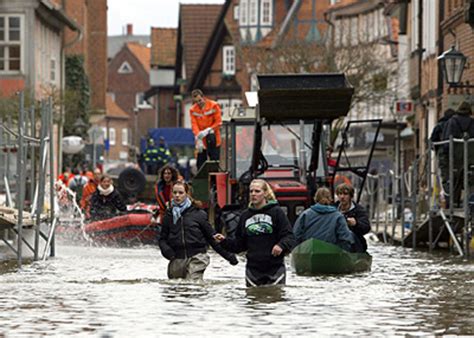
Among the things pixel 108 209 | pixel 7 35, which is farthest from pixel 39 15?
pixel 108 209

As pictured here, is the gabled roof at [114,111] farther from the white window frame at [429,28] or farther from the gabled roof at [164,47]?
the white window frame at [429,28]

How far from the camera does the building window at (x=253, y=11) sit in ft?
321

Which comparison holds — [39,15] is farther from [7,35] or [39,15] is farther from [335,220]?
[335,220]

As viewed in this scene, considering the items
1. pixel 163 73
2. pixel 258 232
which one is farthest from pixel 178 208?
pixel 163 73

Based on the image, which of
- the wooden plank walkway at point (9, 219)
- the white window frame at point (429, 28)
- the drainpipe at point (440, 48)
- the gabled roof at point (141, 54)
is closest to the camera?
the wooden plank walkway at point (9, 219)

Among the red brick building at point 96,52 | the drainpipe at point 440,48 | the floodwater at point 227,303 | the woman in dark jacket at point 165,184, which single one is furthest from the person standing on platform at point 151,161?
the floodwater at point 227,303

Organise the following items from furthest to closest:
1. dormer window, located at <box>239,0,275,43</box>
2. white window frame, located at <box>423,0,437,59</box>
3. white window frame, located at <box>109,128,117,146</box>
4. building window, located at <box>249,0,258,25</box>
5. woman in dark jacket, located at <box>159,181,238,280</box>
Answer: white window frame, located at <box>109,128,117,146</box>
building window, located at <box>249,0,258,25</box>
dormer window, located at <box>239,0,275,43</box>
white window frame, located at <box>423,0,437,59</box>
woman in dark jacket, located at <box>159,181,238,280</box>

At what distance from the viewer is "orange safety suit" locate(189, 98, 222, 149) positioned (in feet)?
103

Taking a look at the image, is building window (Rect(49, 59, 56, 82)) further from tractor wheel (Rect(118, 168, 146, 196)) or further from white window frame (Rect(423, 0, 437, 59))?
white window frame (Rect(423, 0, 437, 59))

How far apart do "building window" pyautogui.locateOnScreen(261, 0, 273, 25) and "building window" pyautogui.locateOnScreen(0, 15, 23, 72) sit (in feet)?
132

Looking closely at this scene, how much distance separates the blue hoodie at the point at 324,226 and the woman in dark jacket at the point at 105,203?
12533mm

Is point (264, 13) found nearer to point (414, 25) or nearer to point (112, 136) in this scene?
point (414, 25)

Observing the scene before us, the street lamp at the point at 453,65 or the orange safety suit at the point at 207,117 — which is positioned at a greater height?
the street lamp at the point at 453,65

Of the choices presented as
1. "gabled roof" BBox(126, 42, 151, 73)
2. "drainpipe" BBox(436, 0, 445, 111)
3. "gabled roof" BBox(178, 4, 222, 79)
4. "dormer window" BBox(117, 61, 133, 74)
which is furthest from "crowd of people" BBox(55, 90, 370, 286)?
"dormer window" BBox(117, 61, 133, 74)
